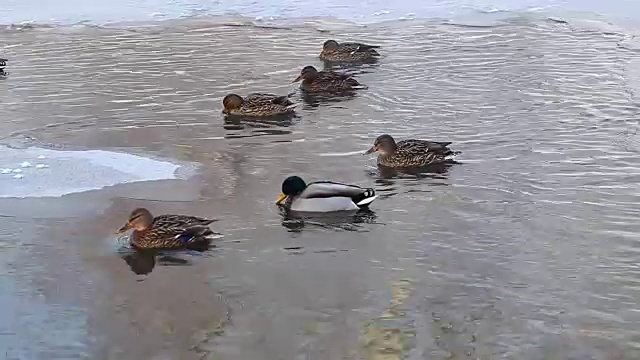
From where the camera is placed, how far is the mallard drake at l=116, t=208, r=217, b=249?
7656 mm

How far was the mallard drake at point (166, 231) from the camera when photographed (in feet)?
25.1

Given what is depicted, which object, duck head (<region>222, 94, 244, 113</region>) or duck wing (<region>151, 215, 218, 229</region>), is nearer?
duck wing (<region>151, 215, 218, 229</region>)

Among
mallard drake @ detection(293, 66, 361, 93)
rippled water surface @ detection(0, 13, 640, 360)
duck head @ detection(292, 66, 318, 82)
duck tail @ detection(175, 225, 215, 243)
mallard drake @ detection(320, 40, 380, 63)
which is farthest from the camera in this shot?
mallard drake @ detection(320, 40, 380, 63)

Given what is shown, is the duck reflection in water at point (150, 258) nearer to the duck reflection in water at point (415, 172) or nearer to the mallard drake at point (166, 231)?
the mallard drake at point (166, 231)

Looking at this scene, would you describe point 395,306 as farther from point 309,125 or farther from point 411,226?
point 309,125

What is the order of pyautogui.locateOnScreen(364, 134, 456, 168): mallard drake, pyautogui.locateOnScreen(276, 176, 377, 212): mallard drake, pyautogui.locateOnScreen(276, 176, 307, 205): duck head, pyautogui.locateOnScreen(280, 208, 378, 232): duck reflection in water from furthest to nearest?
pyautogui.locateOnScreen(364, 134, 456, 168): mallard drake → pyautogui.locateOnScreen(276, 176, 307, 205): duck head → pyautogui.locateOnScreen(276, 176, 377, 212): mallard drake → pyautogui.locateOnScreen(280, 208, 378, 232): duck reflection in water

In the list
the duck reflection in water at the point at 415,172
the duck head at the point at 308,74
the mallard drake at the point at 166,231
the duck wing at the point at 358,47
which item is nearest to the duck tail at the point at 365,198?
the duck reflection in water at the point at 415,172

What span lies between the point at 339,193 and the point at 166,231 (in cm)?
142

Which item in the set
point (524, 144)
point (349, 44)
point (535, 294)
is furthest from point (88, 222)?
point (349, 44)

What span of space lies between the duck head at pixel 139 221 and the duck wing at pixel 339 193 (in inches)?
49.8

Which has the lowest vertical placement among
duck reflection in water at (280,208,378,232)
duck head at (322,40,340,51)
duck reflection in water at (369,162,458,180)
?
duck reflection in water at (280,208,378,232)

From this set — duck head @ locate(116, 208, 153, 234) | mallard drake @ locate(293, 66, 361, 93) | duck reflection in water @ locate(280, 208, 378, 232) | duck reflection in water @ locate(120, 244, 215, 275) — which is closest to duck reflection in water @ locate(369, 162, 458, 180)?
duck reflection in water @ locate(280, 208, 378, 232)

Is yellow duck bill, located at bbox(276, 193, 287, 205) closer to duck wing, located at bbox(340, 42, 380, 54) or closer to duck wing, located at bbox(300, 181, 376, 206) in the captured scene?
duck wing, located at bbox(300, 181, 376, 206)

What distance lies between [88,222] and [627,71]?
7306mm
